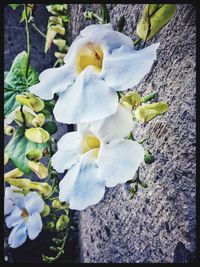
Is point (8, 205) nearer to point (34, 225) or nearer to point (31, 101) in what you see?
point (34, 225)

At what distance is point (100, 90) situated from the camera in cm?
47

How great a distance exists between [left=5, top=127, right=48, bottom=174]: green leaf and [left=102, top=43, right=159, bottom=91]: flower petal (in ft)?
1.29

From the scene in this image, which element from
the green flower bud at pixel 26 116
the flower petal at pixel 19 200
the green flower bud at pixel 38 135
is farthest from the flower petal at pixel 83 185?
the flower petal at pixel 19 200

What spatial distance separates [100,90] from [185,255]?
33cm

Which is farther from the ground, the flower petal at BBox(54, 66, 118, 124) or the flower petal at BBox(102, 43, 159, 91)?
the flower petal at BBox(102, 43, 159, 91)

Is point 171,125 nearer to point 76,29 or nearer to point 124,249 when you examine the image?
point 124,249

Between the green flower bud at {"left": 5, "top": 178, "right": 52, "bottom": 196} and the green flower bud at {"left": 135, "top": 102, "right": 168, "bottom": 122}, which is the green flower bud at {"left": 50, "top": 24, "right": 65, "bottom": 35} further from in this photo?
the green flower bud at {"left": 135, "top": 102, "right": 168, "bottom": 122}

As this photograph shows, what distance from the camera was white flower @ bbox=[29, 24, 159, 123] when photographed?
459 millimetres

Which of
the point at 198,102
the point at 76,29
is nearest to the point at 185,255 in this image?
the point at 198,102

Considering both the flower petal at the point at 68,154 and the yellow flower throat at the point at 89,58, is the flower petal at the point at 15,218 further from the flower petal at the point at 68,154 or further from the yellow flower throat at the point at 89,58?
the yellow flower throat at the point at 89,58

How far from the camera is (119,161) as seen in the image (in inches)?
19.1

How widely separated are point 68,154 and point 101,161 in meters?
0.09

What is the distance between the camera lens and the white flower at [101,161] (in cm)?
48

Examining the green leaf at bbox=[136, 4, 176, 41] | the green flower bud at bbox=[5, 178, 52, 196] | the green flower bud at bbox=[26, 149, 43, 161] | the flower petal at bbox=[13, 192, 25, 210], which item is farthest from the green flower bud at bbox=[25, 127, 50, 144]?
the green leaf at bbox=[136, 4, 176, 41]
